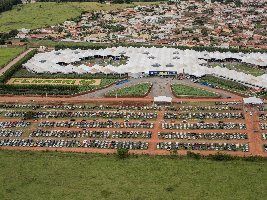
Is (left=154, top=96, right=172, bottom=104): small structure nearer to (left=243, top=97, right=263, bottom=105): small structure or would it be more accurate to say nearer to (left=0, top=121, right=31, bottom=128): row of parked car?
(left=243, top=97, right=263, bottom=105): small structure

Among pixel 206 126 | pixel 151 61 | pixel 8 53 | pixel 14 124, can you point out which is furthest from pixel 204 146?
pixel 8 53

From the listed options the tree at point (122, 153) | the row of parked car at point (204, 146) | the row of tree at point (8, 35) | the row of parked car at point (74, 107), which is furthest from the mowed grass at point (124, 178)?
the row of tree at point (8, 35)

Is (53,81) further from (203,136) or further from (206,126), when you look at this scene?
(203,136)

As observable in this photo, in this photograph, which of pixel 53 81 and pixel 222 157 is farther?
pixel 53 81

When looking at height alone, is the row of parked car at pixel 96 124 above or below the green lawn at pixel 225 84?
below

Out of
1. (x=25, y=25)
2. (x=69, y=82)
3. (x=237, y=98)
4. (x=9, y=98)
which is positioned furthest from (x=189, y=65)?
(x=25, y=25)

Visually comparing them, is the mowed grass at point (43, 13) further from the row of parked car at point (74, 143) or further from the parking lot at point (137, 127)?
the row of parked car at point (74, 143)
